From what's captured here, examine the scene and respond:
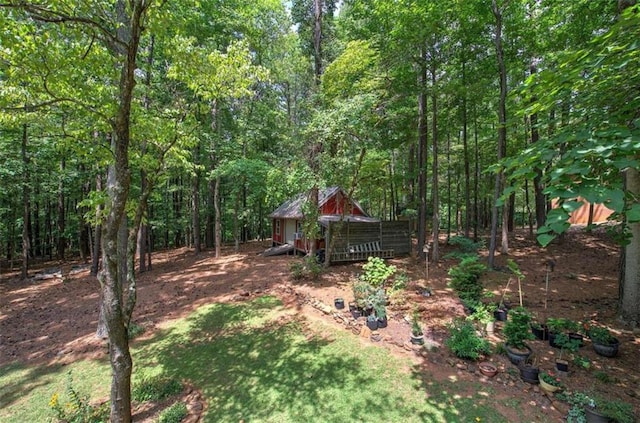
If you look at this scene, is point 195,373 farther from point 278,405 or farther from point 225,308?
point 225,308

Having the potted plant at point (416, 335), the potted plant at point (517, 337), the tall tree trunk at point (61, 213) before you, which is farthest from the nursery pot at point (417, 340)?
the tall tree trunk at point (61, 213)

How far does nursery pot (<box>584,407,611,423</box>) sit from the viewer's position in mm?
3145

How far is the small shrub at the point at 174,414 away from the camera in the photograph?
3.74m

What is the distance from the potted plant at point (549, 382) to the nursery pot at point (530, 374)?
49 millimetres

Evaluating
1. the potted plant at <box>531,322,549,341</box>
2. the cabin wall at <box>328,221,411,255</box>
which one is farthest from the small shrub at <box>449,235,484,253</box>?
the potted plant at <box>531,322,549,341</box>

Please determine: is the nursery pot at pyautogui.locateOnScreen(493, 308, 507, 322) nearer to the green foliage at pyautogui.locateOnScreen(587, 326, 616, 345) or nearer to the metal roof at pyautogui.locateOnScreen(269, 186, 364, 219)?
the green foliage at pyautogui.locateOnScreen(587, 326, 616, 345)

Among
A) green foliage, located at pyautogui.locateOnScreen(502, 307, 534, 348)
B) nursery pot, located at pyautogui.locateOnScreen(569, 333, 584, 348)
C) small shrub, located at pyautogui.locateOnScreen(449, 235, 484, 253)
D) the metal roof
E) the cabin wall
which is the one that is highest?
the metal roof

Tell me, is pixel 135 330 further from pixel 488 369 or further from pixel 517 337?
pixel 517 337

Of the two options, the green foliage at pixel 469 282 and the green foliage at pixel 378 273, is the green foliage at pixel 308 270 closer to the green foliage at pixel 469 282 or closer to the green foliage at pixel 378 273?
the green foliage at pixel 378 273

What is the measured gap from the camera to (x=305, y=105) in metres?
10.1

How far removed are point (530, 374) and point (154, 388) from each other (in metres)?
5.71

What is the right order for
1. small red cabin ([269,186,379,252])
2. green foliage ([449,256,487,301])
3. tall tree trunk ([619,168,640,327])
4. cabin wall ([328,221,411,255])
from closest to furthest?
tall tree trunk ([619,168,640,327]) → green foliage ([449,256,487,301]) → cabin wall ([328,221,411,255]) → small red cabin ([269,186,379,252])

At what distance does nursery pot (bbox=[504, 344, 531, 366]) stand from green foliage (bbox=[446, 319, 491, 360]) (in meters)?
0.30

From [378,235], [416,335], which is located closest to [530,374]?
[416,335]
